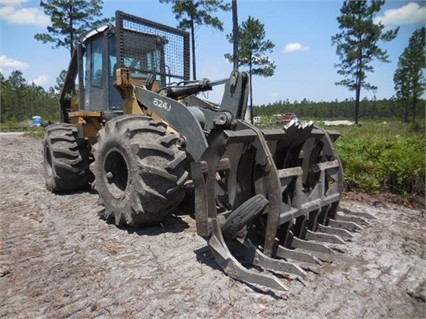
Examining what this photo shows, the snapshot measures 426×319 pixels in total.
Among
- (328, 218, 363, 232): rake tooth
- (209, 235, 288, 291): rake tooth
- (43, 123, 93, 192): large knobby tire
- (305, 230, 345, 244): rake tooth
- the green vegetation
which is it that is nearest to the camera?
(209, 235, 288, 291): rake tooth

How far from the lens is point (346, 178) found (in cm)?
638

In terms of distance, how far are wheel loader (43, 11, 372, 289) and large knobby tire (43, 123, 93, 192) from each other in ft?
1.98

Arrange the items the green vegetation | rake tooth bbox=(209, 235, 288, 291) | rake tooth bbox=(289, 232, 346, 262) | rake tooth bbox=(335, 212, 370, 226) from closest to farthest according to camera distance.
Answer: rake tooth bbox=(209, 235, 288, 291) < rake tooth bbox=(289, 232, 346, 262) < rake tooth bbox=(335, 212, 370, 226) < the green vegetation

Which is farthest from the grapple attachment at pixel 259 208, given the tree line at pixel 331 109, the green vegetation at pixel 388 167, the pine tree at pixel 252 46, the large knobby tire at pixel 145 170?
the tree line at pixel 331 109

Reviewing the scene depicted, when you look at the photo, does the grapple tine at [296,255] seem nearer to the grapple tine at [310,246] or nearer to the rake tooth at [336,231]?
the grapple tine at [310,246]

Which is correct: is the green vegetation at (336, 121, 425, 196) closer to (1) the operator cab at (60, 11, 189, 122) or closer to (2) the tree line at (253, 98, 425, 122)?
(1) the operator cab at (60, 11, 189, 122)

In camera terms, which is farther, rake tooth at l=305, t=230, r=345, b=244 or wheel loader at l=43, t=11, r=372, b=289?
rake tooth at l=305, t=230, r=345, b=244

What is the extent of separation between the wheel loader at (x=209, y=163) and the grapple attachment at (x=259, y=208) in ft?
0.03

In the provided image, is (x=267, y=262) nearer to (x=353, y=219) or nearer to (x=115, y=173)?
(x=353, y=219)

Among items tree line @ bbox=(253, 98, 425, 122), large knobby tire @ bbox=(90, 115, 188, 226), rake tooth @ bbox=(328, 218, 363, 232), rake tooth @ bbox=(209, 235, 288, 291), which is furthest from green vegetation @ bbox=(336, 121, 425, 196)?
tree line @ bbox=(253, 98, 425, 122)

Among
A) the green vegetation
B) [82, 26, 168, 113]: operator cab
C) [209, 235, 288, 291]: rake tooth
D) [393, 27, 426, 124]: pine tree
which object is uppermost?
[393, 27, 426, 124]: pine tree

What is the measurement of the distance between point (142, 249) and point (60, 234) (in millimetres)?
1281

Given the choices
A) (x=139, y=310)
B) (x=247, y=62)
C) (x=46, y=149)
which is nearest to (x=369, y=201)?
(x=139, y=310)

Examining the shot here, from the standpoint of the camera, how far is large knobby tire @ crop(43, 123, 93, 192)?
625 centimetres
